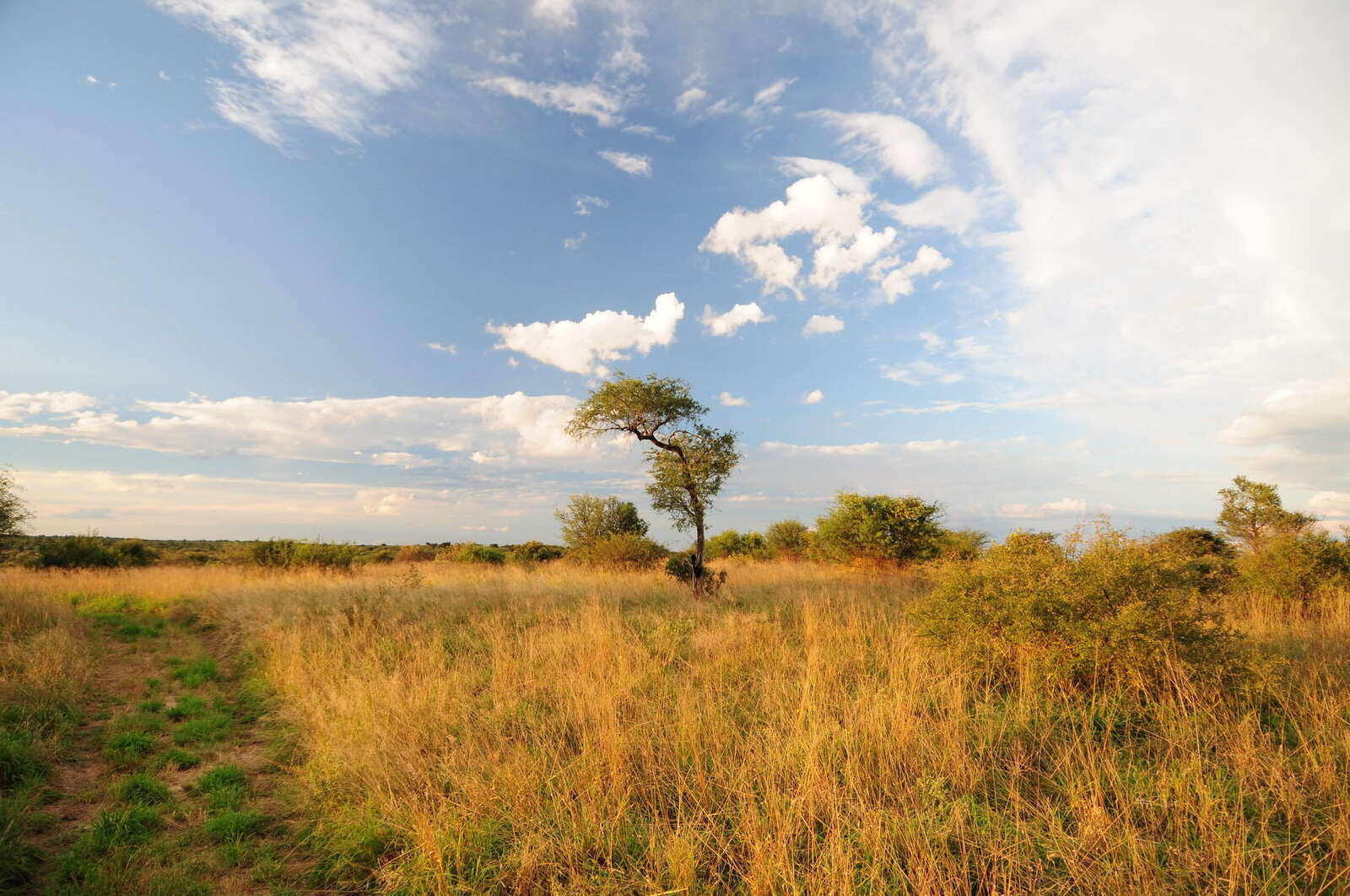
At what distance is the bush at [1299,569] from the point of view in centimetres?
1131

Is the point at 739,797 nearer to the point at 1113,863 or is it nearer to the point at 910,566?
the point at 1113,863

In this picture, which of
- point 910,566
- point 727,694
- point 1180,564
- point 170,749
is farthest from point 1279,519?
point 170,749

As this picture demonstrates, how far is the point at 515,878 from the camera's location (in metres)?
3.51

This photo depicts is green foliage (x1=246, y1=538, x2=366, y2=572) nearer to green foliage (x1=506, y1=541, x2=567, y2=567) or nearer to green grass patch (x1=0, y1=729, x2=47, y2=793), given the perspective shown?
Answer: green foliage (x1=506, y1=541, x2=567, y2=567)

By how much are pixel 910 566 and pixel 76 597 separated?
24756mm

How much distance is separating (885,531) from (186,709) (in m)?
17.2

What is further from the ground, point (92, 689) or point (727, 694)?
point (727, 694)

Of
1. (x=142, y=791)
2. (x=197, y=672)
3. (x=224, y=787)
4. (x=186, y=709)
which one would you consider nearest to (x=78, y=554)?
(x=197, y=672)

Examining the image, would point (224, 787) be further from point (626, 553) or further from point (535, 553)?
point (535, 553)

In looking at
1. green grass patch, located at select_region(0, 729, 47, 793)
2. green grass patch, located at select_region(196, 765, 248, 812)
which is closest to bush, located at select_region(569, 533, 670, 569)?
green grass patch, located at select_region(196, 765, 248, 812)

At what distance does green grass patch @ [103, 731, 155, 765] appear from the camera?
6484 millimetres

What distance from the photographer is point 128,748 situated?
6.61 m

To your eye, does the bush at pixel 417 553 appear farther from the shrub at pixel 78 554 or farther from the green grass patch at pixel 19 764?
the green grass patch at pixel 19 764

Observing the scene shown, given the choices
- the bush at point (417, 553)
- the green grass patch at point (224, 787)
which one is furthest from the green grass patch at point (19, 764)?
the bush at point (417, 553)
